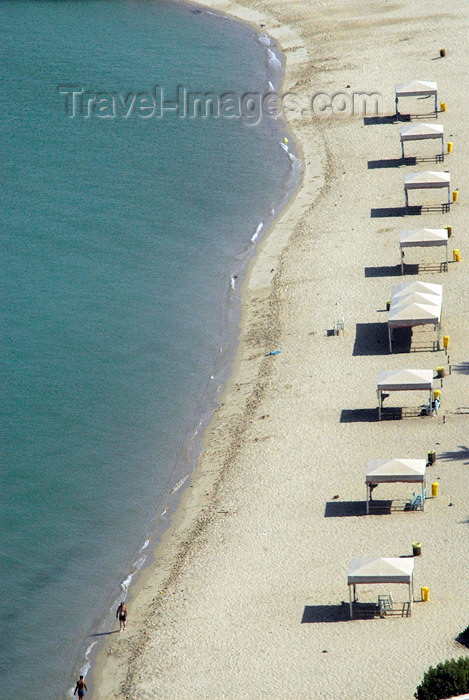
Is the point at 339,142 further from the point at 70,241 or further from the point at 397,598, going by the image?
the point at 397,598

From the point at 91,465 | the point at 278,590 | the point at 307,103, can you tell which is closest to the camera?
the point at 278,590

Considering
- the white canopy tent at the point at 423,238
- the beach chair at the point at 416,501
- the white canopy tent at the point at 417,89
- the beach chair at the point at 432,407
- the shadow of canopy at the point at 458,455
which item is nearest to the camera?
the beach chair at the point at 416,501

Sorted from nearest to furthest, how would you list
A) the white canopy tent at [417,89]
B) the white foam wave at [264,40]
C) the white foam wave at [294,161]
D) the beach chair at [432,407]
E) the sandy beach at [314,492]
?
the sandy beach at [314,492] → the beach chair at [432,407] → the white foam wave at [294,161] → the white canopy tent at [417,89] → the white foam wave at [264,40]

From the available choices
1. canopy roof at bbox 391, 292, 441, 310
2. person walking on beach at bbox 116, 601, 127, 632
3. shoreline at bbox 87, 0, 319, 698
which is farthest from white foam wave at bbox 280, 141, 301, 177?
person walking on beach at bbox 116, 601, 127, 632

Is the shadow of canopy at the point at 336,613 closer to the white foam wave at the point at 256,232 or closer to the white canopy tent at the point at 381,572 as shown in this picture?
the white canopy tent at the point at 381,572

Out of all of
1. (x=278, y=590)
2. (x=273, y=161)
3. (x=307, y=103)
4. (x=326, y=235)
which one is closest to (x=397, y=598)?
(x=278, y=590)

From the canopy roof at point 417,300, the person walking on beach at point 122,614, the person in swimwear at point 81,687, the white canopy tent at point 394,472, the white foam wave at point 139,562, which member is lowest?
the person in swimwear at point 81,687

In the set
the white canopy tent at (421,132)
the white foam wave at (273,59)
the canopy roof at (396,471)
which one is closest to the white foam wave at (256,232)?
the white canopy tent at (421,132)
